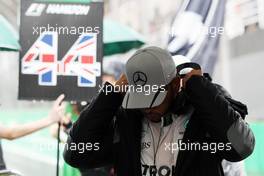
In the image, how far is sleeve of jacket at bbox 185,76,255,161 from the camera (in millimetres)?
897

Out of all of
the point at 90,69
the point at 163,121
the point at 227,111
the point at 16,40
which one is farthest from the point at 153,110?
the point at 16,40

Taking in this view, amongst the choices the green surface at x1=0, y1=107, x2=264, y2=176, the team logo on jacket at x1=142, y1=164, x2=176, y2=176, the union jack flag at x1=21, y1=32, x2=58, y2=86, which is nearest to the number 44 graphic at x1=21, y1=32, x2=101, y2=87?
the union jack flag at x1=21, y1=32, x2=58, y2=86

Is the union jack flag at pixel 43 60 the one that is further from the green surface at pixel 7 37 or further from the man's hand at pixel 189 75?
the man's hand at pixel 189 75

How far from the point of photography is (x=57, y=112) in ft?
5.96

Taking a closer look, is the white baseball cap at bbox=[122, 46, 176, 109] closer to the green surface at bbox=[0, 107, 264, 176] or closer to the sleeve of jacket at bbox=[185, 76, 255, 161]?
the sleeve of jacket at bbox=[185, 76, 255, 161]

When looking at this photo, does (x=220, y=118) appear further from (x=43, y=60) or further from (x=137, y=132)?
(x=43, y=60)

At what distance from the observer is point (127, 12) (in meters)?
1.86

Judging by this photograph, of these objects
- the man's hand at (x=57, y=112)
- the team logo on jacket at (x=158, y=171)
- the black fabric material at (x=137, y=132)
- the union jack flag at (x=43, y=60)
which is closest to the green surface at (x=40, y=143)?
the man's hand at (x=57, y=112)

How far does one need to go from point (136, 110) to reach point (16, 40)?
3.25 ft

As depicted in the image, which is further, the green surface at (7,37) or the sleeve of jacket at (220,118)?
the green surface at (7,37)

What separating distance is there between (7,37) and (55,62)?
23cm

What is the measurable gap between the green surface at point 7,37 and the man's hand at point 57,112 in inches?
11.7

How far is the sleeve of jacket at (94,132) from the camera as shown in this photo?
99cm

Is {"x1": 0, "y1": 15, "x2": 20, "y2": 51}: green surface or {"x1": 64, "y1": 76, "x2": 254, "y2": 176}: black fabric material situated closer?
{"x1": 64, "y1": 76, "x2": 254, "y2": 176}: black fabric material
